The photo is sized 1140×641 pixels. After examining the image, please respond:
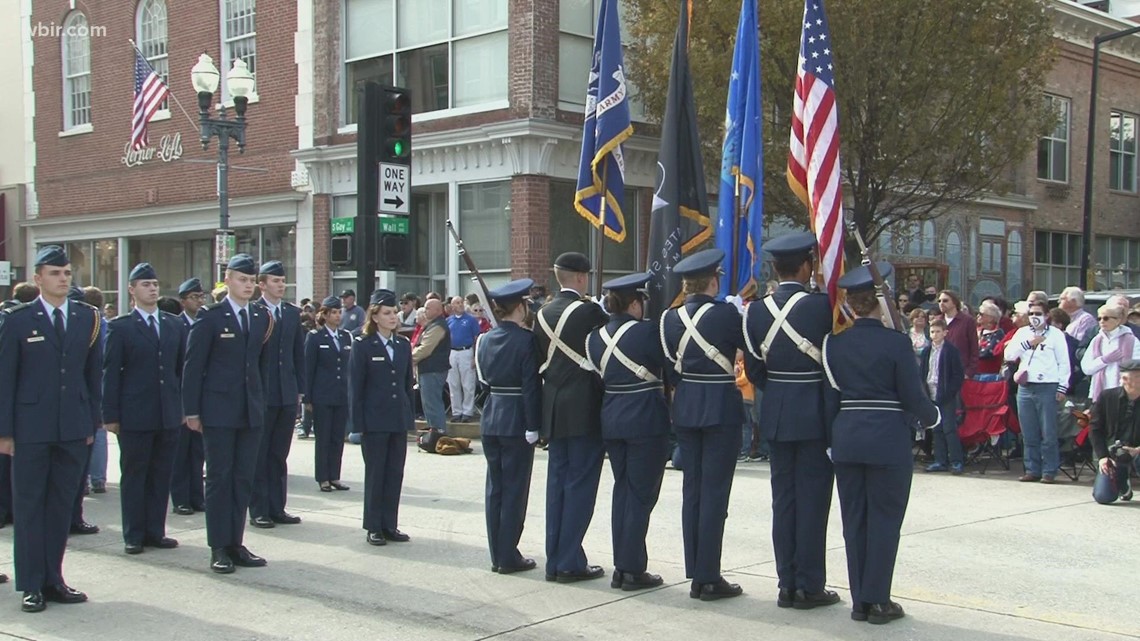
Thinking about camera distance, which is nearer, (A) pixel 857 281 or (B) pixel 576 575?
(A) pixel 857 281

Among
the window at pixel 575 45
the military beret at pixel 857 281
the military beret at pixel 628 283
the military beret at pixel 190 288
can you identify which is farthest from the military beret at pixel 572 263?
the window at pixel 575 45

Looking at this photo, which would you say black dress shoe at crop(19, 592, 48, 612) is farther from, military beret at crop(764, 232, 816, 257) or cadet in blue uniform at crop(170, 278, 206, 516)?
military beret at crop(764, 232, 816, 257)

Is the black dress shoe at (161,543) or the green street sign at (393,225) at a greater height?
the green street sign at (393,225)

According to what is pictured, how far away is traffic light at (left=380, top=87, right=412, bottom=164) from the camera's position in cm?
1292

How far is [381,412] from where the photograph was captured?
362 inches

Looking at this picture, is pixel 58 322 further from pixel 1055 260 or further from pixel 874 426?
pixel 1055 260

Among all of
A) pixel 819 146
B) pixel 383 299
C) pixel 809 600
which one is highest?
pixel 819 146

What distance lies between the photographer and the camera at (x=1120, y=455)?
10.8m

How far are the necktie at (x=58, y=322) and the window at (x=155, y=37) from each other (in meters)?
19.6

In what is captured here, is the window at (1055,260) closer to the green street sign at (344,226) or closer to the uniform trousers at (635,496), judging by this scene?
the green street sign at (344,226)

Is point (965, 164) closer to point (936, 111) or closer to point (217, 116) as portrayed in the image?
point (936, 111)

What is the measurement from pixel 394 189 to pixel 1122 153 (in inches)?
982

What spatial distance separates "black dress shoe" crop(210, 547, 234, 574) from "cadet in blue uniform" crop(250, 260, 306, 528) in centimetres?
143

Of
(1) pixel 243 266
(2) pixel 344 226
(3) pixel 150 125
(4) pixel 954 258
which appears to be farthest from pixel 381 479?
(4) pixel 954 258
